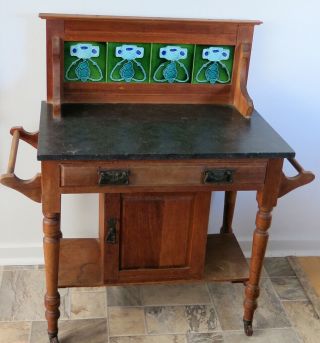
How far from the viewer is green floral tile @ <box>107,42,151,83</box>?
1911mm

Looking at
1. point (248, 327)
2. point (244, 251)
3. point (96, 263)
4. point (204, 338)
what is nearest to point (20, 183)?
point (96, 263)

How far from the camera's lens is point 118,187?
63.6 inches

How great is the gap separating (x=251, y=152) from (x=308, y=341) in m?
0.88

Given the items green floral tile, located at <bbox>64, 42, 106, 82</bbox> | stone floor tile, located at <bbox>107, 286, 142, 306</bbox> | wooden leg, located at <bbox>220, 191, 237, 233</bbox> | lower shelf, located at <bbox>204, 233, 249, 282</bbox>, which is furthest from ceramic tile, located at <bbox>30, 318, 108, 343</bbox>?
green floral tile, located at <bbox>64, 42, 106, 82</bbox>

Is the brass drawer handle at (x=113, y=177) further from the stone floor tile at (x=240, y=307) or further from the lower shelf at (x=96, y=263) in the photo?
the stone floor tile at (x=240, y=307)

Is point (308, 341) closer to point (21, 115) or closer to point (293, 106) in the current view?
point (293, 106)

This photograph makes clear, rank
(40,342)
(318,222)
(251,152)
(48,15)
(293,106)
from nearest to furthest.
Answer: (251,152)
(48,15)
(40,342)
(293,106)
(318,222)

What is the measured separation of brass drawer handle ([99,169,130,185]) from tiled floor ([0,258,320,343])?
2.34 ft

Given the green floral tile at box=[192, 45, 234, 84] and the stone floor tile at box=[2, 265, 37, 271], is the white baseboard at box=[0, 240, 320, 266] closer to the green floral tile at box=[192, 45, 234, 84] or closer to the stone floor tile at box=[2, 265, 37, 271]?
the stone floor tile at box=[2, 265, 37, 271]

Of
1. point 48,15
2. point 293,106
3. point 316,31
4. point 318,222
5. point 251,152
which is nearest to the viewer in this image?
point 251,152

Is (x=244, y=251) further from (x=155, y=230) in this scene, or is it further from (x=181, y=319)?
(x=155, y=230)

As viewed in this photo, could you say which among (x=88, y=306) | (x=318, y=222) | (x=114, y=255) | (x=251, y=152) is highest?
(x=251, y=152)

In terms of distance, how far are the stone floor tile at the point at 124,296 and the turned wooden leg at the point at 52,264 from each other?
1.07 feet

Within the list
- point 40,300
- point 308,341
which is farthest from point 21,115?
point 308,341
